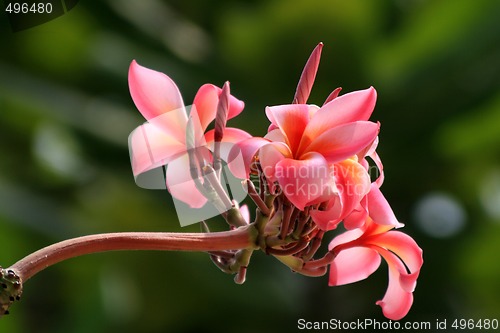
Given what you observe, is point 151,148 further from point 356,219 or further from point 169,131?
point 356,219

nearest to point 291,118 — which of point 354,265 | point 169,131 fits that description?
point 169,131

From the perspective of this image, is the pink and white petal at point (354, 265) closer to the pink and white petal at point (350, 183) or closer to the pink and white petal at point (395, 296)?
the pink and white petal at point (395, 296)

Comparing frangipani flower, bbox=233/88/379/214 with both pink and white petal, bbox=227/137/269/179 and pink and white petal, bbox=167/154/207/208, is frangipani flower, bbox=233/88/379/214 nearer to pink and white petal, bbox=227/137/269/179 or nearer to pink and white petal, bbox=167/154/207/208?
pink and white petal, bbox=227/137/269/179

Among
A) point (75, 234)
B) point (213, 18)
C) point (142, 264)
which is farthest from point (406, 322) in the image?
point (213, 18)

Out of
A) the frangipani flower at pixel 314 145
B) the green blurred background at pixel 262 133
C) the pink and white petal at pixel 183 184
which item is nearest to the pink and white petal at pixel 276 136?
the frangipani flower at pixel 314 145

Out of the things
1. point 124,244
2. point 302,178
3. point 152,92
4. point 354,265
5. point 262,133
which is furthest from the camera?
point 262,133

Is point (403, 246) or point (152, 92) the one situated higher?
point (152, 92)

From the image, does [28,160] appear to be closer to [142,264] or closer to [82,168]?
[82,168]
